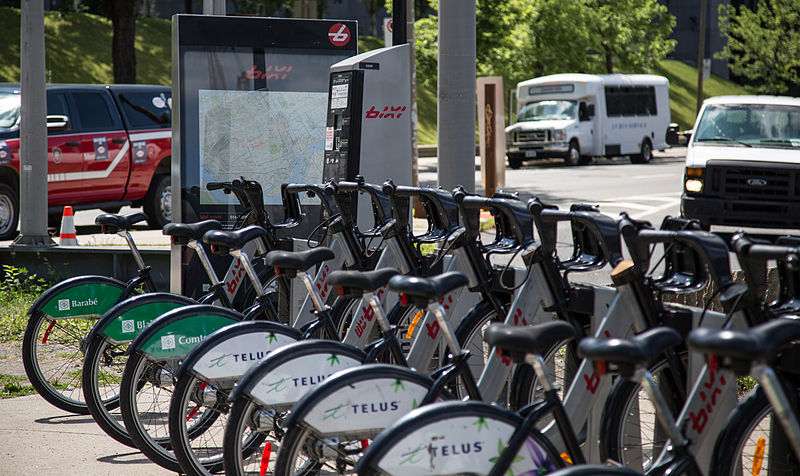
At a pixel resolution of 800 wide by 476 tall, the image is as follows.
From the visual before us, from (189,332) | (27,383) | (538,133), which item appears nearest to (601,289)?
(189,332)

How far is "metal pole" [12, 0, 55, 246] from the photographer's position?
10.3 meters

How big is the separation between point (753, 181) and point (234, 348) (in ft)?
34.4

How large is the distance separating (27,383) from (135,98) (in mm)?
8751

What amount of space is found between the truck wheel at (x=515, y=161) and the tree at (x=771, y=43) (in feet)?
67.9

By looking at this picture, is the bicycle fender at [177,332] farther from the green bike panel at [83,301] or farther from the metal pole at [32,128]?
the metal pole at [32,128]

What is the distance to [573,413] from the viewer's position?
3758mm

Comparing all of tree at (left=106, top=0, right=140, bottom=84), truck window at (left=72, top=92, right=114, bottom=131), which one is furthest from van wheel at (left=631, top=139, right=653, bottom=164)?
truck window at (left=72, top=92, right=114, bottom=131)

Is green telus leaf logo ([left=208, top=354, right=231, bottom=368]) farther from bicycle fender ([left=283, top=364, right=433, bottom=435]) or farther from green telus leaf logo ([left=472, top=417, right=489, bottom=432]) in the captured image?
green telus leaf logo ([left=472, top=417, right=489, bottom=432])

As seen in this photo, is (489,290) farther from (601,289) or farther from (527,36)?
(527,36)

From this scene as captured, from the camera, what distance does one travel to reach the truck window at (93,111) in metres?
14.2

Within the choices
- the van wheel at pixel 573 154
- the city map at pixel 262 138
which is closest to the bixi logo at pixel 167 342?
the city map at pixel 262 138

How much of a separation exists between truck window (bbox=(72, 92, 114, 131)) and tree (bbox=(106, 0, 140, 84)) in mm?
16137

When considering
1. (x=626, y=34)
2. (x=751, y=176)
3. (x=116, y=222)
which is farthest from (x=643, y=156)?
(x=116, y=222)

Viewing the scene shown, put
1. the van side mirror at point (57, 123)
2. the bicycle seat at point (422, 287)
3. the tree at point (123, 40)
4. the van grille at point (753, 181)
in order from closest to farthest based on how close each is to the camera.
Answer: the bicycle seat at point (422, 287), the van side mirror at point (57, 123), the van grille at point (753, 181), the tree at point (123, 40)
